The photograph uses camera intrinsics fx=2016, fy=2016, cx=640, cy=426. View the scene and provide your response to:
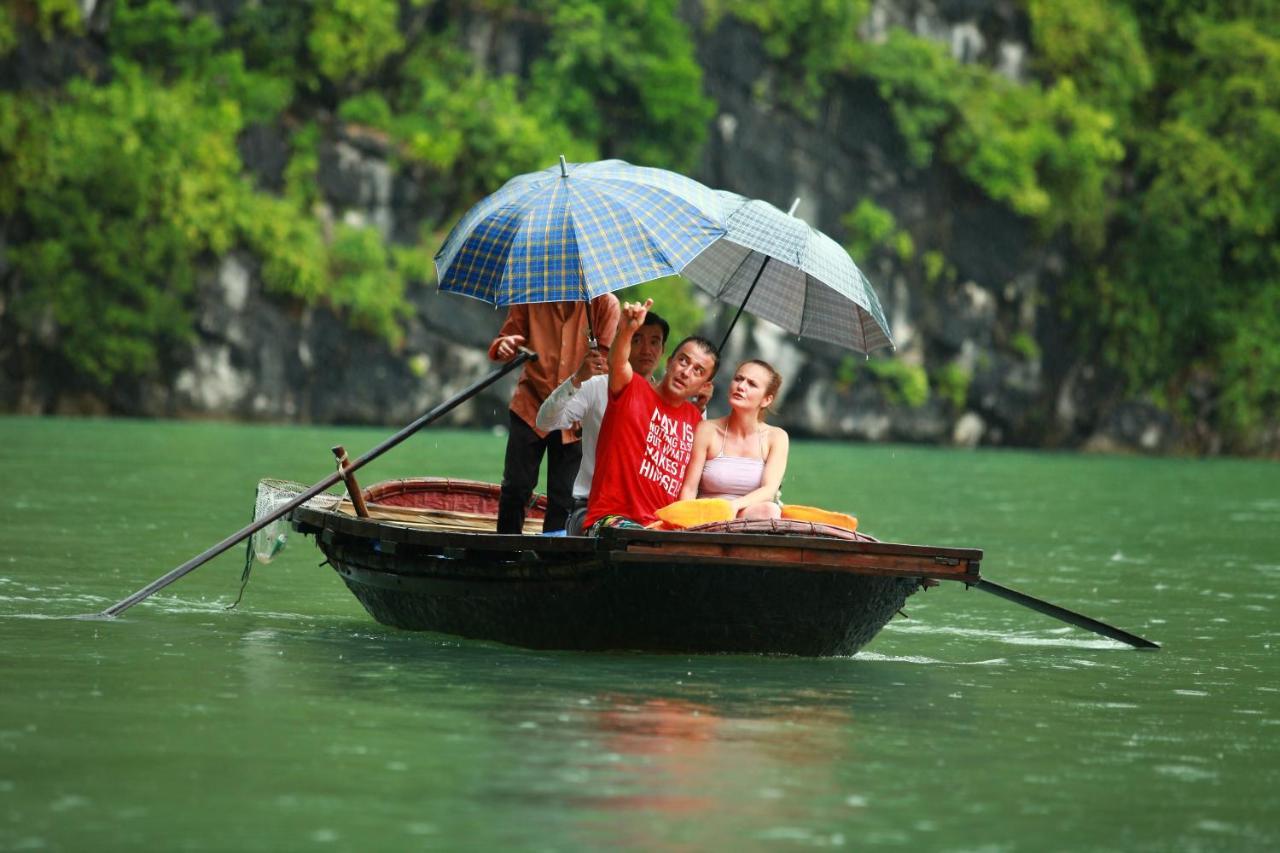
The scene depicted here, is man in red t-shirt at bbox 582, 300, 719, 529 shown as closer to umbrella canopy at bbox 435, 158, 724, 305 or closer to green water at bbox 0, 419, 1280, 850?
umbrella canopy at bbox 435, 158, 724, 305

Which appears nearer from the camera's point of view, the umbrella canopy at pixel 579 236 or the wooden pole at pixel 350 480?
the umbrella canopy at pixel 579 236

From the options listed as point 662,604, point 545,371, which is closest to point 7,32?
point 545,371

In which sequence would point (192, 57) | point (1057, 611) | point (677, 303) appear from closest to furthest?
point (1057, 611) < point (192, 57) < point (677, 303)

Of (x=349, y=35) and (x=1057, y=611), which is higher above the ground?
(x=349, y=35)

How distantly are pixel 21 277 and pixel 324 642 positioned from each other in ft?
95.0

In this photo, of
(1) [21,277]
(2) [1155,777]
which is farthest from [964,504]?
(1) [21,277]

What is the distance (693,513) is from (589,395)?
2.35ft

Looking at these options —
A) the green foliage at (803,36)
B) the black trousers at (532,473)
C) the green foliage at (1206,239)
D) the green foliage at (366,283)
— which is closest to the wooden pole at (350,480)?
the black trousers at (532,473)

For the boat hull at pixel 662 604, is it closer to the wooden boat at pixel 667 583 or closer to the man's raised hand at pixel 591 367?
the wooden boat at pixel 667 583

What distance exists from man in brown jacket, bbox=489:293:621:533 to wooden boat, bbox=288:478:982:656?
1.87ft

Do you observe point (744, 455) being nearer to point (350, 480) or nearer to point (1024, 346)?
point (350, 480)

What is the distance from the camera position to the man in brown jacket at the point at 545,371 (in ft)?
28.0

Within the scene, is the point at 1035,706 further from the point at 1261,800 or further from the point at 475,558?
the point at 475,558

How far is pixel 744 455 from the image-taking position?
8188 millimetres
